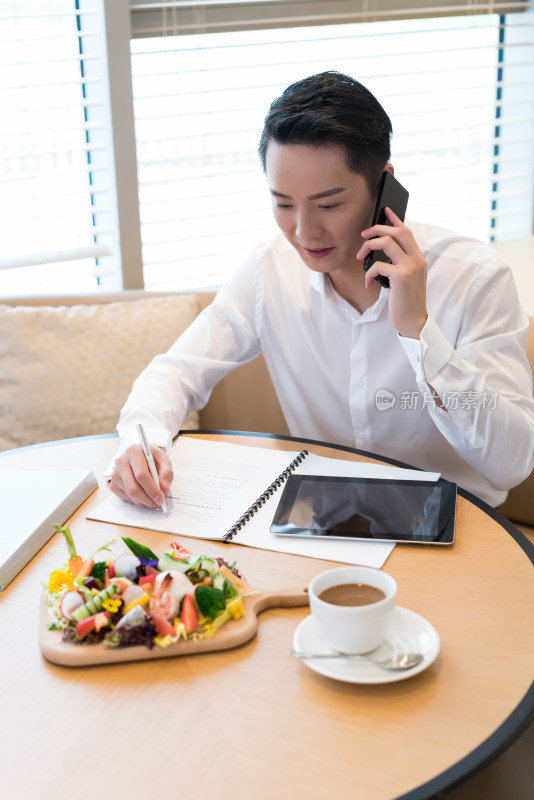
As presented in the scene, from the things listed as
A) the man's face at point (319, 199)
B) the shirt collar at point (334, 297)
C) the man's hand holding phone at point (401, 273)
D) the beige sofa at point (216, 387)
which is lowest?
the beige sofa at point (216, 387)

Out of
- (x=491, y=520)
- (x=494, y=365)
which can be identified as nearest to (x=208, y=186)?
(x=494, y=365)

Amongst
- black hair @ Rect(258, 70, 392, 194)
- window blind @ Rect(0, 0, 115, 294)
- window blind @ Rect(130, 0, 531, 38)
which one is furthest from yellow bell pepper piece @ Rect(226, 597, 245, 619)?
window blind @ Rect(130, 0, 531, 38)

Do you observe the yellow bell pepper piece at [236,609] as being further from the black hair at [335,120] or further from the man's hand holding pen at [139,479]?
the black hair at [335,120]

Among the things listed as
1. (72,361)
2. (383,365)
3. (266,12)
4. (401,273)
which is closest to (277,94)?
(266,12)

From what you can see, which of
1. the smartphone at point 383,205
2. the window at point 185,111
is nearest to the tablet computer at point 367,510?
the smartphone at point 383,205

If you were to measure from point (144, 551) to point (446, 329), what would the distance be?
0.80 metres

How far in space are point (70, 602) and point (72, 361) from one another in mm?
1292

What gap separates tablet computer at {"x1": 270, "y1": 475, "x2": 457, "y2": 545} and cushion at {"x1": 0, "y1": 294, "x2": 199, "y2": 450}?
0.99 m

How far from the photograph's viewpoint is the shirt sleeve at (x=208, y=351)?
5.37 ft

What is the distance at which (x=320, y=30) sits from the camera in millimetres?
2561

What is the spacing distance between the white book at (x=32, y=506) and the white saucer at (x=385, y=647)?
43 cm

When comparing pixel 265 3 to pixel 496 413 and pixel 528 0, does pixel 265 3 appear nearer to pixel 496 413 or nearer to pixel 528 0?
pixel 528 0

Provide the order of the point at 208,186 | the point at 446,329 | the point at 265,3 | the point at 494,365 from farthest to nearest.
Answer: the point at 208,186
the point at 265,3
the point at 446,329
the point at 494,365

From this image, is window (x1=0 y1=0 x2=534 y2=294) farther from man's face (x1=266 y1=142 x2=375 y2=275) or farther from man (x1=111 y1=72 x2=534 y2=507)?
man's face (x1=266 y1=142 x2=375 y2=275)
